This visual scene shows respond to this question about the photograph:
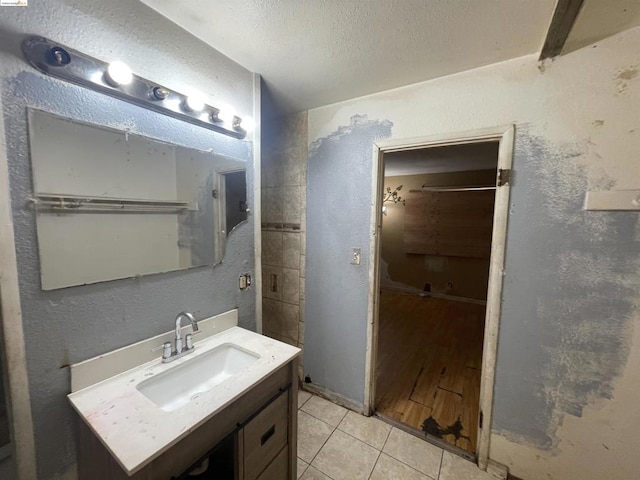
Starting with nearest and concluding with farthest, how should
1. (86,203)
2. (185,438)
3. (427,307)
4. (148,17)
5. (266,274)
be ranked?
→ (185,438) → (86,203) → (148,17) → (266,274) → (427,307)

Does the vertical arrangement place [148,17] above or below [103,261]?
above

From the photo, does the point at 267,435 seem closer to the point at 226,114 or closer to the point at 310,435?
the point at 310,435

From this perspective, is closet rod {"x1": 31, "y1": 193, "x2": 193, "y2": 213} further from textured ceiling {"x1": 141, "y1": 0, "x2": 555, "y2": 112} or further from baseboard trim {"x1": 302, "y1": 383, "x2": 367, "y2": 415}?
baseboard trim {"x1": 302, "y1": 383, "x2": 367, "y2": 415}

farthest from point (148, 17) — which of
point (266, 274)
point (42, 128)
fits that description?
point (266, 274)

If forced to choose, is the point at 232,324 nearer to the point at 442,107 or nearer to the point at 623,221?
the point at 442,107

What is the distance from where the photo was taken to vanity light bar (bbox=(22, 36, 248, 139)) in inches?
32.3

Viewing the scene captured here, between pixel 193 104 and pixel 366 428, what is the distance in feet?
7.38

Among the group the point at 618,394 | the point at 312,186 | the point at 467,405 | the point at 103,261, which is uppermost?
the point at 312,186

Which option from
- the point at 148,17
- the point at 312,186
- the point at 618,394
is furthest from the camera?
the point at 312,186

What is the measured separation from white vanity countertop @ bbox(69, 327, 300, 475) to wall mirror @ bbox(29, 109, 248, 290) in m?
0.41

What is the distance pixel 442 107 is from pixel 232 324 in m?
1.78

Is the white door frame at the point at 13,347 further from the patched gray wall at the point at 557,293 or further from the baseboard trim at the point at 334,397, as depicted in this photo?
the patched gray wall at the point at 557,293

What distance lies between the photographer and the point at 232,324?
59.5 inches

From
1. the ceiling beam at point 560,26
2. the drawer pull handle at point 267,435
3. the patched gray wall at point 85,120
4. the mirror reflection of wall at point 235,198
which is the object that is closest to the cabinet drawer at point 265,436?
the drawer pull handle at point 267,435
